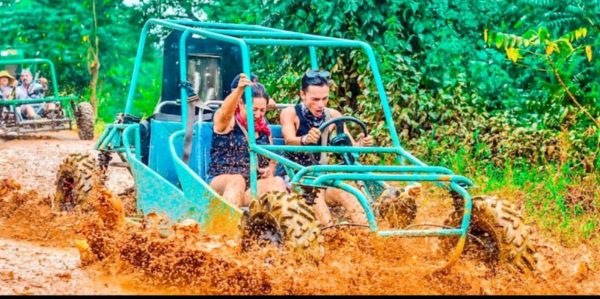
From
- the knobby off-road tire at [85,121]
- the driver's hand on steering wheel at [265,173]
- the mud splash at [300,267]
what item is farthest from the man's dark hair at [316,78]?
the knobby off-road tire at [85,121]

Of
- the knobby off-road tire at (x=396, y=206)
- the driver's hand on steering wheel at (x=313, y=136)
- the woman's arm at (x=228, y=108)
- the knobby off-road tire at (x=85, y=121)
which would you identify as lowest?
the knobby off-road tire at (x=85, y=121)

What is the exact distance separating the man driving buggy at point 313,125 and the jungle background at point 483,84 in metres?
2.29

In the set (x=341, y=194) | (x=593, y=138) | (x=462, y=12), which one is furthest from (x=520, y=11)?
(x=341, y=194)

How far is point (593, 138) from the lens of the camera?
11.4 meters

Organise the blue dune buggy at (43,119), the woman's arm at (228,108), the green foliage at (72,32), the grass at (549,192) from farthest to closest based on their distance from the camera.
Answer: the green foliage at (72,32) < the blue dune buggy at (43,119) < the grass at (549,192) < the woman's arm at (228,108)

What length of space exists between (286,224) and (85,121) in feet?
42.8

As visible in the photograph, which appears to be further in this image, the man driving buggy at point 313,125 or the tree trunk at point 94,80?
the tree trunk at point 94,80

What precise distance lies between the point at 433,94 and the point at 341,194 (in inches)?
235

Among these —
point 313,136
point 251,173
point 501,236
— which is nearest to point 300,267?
point 251,173

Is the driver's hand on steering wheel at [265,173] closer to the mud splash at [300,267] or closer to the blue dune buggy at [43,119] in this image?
the mud splash at [300,267]

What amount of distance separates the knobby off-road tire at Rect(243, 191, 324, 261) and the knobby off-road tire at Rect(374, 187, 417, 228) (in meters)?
0.90

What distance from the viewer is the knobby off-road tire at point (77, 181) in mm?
9828

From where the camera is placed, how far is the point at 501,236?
6957 millimetres

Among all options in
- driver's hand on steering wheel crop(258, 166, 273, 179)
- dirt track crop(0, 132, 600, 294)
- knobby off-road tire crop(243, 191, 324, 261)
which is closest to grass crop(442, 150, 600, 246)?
dirt track crop(0, 132, 600, 294)
